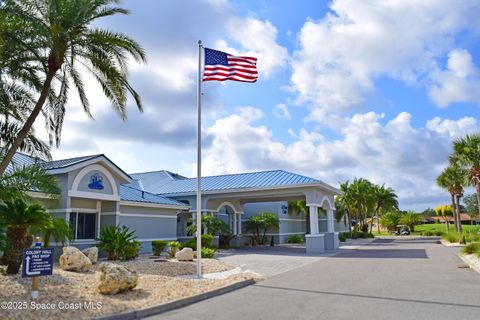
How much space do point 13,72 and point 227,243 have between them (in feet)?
66.6

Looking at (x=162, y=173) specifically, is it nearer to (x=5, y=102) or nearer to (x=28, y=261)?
(x=5, y=102)

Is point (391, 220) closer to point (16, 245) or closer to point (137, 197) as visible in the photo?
point (137, 197)

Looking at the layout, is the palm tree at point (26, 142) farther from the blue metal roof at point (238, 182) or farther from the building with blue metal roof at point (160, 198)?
the blue metal roof at point (238, 182)

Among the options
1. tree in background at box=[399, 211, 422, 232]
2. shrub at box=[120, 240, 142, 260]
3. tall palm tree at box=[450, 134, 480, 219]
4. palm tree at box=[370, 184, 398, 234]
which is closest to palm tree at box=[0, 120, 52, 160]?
shrub at box=[120, 240, 142, 260]

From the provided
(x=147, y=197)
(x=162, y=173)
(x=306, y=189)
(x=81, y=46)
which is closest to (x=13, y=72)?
(x=81, y=46)

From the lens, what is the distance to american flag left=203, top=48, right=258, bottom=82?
14766mm

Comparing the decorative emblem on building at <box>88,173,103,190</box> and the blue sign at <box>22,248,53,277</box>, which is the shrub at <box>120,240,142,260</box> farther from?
the blue sign at <box>22,248,53,277</box>

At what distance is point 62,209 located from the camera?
57.4 feet

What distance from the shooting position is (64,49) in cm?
1198

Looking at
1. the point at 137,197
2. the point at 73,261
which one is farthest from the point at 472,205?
the point at 73,261

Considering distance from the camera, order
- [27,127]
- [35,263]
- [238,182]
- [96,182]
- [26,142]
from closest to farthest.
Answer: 1. [35,263]
2. [27,127]
3. [26,142]
4. [96,182]
5. [238,182]

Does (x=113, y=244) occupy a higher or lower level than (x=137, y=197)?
lower

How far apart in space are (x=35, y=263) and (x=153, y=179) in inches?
1063

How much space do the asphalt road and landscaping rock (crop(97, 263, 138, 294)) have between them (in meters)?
1.61
